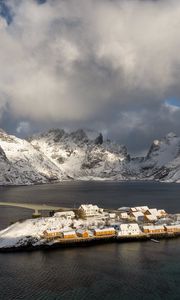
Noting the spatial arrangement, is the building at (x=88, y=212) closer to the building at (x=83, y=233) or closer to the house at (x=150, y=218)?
the house at (x=150, y=218)

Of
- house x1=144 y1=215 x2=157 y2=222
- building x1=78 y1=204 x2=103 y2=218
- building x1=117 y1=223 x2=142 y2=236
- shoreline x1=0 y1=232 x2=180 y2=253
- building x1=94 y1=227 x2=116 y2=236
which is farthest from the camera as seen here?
building x1=78 y1=204 x2=103 y2=218

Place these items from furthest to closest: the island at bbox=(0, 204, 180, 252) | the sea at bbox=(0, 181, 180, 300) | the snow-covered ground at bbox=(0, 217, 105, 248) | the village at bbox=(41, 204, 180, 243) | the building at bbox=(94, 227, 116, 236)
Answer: the building at bbox=(94, 227, 116, 236) → the village at bbox=(41, 204, 180, 243) → the island at bbox=(0, 204, 180, 252) → the snow-covered ground at bbox=(0, 217, 105, 248) → the sea at bbox=(0, 181, 180, 300)

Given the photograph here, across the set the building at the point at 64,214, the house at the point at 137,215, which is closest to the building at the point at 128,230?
the house at the point at 137,215

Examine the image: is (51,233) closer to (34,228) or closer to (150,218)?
(34,228)

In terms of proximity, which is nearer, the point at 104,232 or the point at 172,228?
the point at 104,232

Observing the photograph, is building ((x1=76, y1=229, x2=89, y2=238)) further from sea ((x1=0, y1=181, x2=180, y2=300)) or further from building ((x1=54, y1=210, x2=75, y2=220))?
building ((x1=54, y1=210, x2=75, y2=220))

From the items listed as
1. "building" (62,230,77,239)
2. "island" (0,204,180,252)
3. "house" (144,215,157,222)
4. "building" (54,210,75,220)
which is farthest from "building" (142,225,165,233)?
"building" (54,210,75,220)

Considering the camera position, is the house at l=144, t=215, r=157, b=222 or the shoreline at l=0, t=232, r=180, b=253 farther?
the house at l=144, t=215, r=157, b=222

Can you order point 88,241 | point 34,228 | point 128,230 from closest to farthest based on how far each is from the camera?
point 88,241
point 128,230
point 34,228

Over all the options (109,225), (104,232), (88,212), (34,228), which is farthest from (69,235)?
(88,212)
